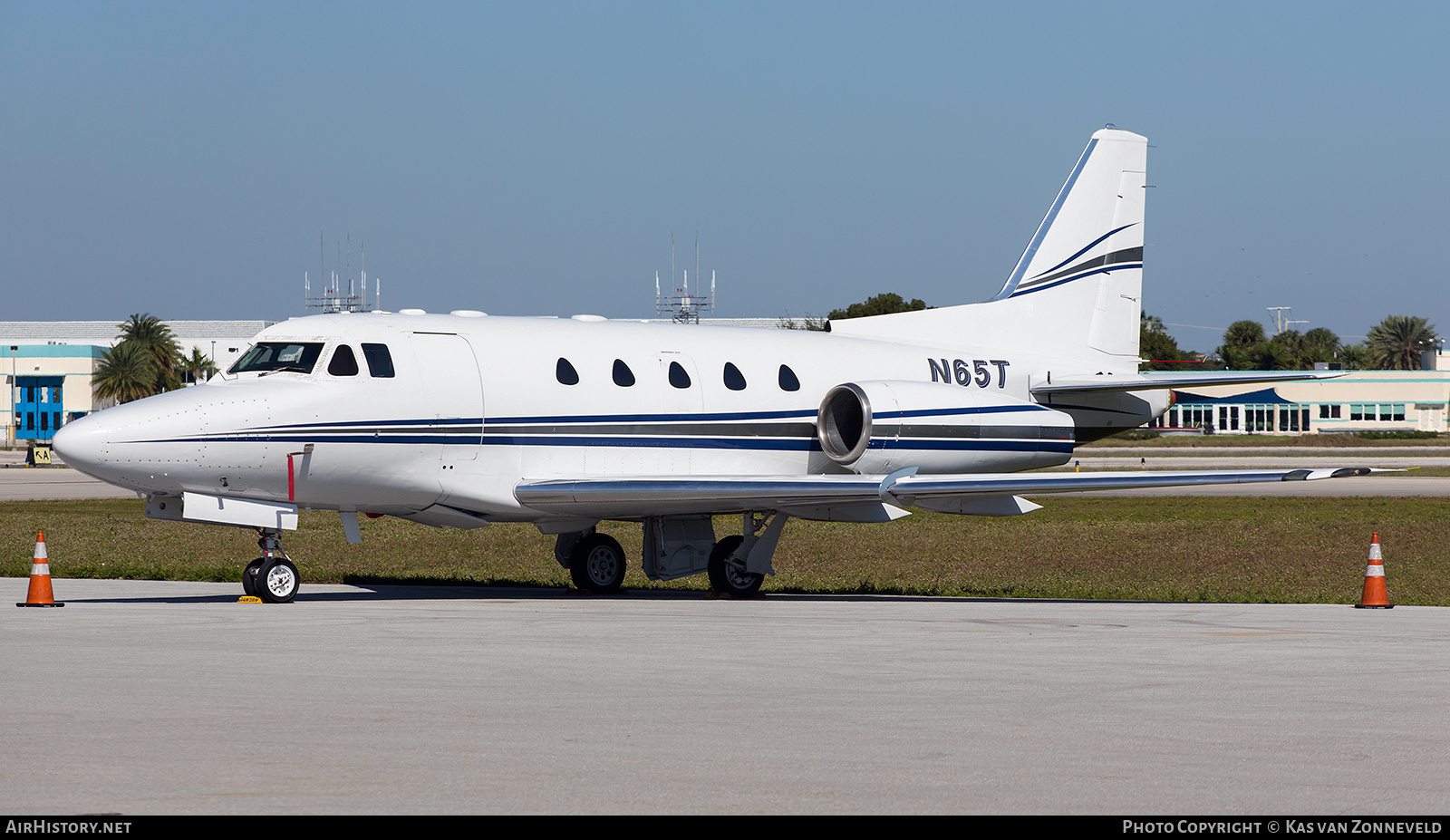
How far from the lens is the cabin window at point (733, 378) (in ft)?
65.1

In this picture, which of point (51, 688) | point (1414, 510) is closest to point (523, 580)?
point (51, 688)

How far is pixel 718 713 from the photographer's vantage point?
9297 mm

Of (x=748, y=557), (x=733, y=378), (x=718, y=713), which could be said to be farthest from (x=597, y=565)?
(x=718, y=713)

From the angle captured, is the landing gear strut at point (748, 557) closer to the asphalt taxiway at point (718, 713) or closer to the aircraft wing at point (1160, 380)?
the asphalt taxiway at point (718, 713)

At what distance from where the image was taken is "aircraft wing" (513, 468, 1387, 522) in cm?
1734

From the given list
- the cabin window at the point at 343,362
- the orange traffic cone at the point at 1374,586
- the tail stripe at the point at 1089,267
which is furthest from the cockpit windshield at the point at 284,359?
the orange traffic cone at the point at 1374,586

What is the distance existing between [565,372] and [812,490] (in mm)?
3178

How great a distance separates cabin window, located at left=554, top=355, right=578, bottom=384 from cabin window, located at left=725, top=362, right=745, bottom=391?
2.16m

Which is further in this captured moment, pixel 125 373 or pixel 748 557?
pixel 125 373

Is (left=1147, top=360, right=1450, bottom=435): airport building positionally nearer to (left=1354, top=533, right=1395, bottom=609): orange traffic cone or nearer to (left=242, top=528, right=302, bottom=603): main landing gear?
(left=1354, top=533, right=1395, bottom=609): orange traffic cone

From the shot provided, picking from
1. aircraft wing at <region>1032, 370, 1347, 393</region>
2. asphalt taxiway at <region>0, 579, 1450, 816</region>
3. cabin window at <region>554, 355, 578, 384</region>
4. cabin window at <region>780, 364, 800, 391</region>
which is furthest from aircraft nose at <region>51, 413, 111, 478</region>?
aircraft wing at <region>1032, 370, 1347, 393</region>

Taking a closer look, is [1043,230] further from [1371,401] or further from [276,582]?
[1371,401]
